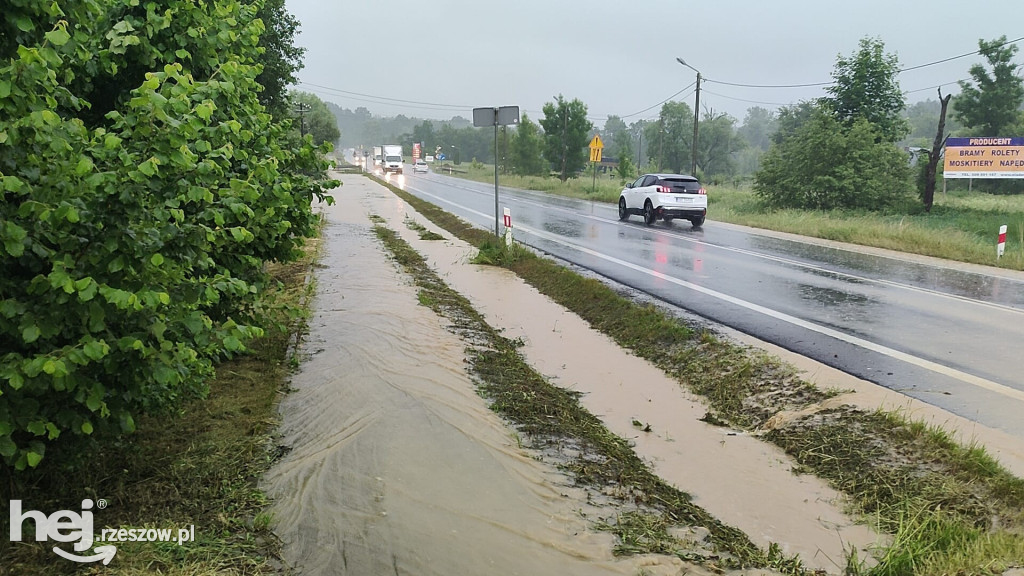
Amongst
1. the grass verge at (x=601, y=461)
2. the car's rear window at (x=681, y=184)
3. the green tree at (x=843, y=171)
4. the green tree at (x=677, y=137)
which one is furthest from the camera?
the green tree at (x=677, y=137)

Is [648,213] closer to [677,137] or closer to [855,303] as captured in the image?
[855,303]

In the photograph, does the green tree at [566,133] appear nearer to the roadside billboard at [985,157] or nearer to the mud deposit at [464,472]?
the roadside billboard at [985,157]

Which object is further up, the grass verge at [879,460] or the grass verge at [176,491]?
the grass verge at [176,491]

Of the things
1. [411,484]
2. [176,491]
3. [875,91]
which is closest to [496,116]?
[411,484]

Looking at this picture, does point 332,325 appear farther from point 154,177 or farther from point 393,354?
point 154,177

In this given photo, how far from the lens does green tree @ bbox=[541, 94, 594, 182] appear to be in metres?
59.8

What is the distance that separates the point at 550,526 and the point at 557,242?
45.6 ft

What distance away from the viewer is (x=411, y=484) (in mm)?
4441

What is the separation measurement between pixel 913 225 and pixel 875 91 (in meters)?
17.7

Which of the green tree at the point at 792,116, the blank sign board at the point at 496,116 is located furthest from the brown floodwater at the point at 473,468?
the green tree at the point at 792,116

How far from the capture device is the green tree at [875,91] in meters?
35.2

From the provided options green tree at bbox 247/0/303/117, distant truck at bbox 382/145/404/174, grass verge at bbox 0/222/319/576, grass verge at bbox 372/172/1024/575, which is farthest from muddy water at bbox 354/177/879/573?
distant truck at bbox 382/145/404/174

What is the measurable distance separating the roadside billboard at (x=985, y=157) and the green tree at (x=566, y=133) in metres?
35.4

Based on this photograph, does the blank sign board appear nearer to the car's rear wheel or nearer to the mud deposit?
the mud deposit
